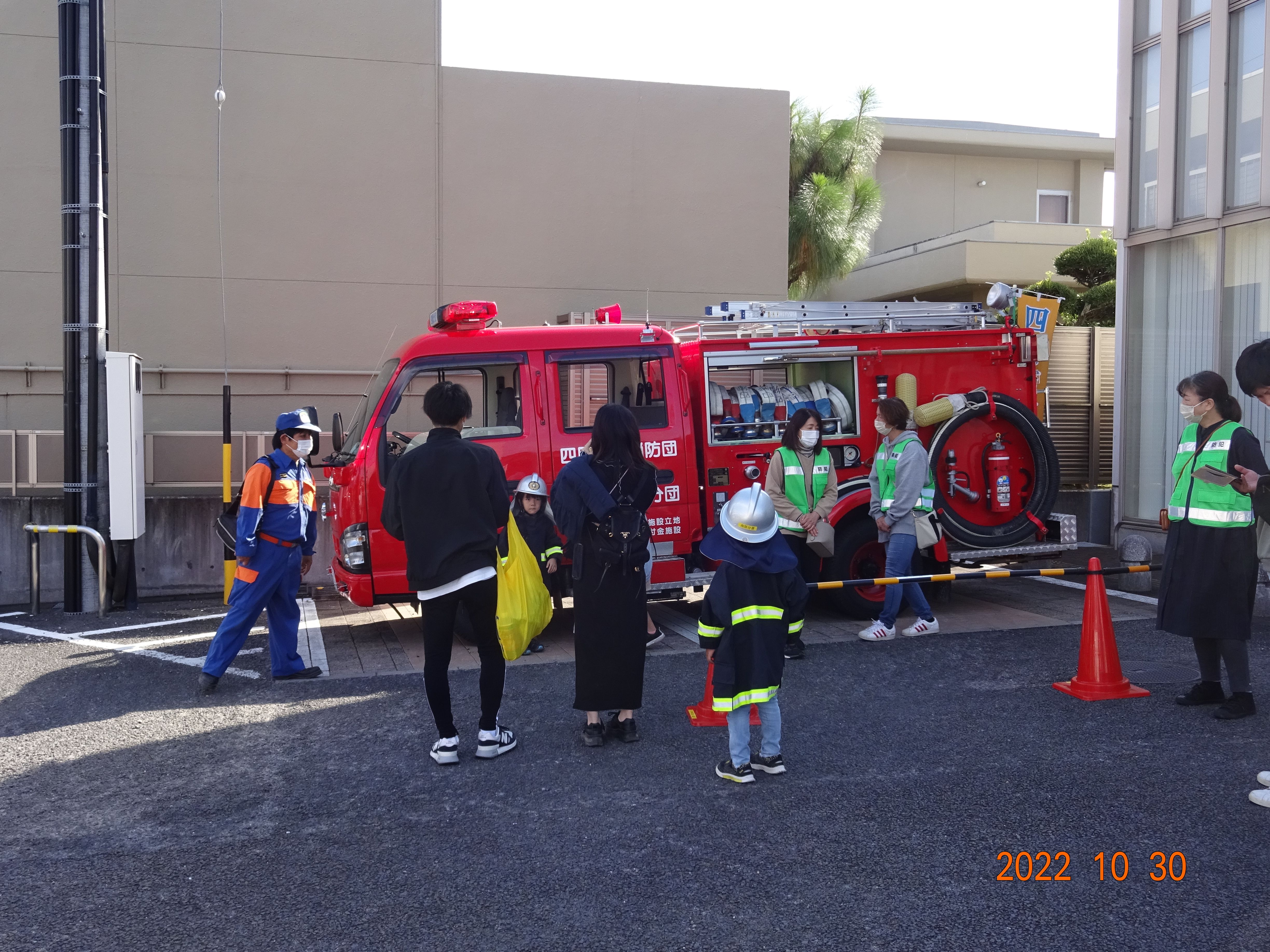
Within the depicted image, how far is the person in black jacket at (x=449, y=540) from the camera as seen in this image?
5188 mm

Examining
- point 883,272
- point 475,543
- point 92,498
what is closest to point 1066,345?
point 475,543

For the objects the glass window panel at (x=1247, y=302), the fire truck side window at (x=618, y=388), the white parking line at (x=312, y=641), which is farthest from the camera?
the glass window panel at (x=1247, y=302)

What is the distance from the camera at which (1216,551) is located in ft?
19.0

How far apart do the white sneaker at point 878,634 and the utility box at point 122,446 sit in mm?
6445

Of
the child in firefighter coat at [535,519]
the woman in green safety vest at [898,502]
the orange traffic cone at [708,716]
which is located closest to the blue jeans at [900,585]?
the woman in green safety vest at [898,502]

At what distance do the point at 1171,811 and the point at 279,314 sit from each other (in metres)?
12.2

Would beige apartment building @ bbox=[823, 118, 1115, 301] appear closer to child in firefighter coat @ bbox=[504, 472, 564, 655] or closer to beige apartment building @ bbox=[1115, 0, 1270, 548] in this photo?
beige apartment building @ bbox=[1115, 0, 1270, 548]

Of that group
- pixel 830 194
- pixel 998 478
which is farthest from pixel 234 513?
pixel 830 194

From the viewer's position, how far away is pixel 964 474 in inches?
342

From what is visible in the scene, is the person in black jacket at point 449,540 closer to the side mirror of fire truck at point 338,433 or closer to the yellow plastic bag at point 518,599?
the yellow plastic bag at point 518,599

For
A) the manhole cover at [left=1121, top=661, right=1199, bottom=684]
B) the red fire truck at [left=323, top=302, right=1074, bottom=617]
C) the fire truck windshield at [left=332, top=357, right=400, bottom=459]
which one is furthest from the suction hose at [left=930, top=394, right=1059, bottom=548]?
the fire truck windshield at [left=332, top=357, right=400, bottom=459]

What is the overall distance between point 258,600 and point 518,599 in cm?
188

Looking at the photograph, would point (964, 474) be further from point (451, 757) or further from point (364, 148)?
point (364, 148)

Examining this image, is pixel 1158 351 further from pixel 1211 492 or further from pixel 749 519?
A: pixel 749 519
